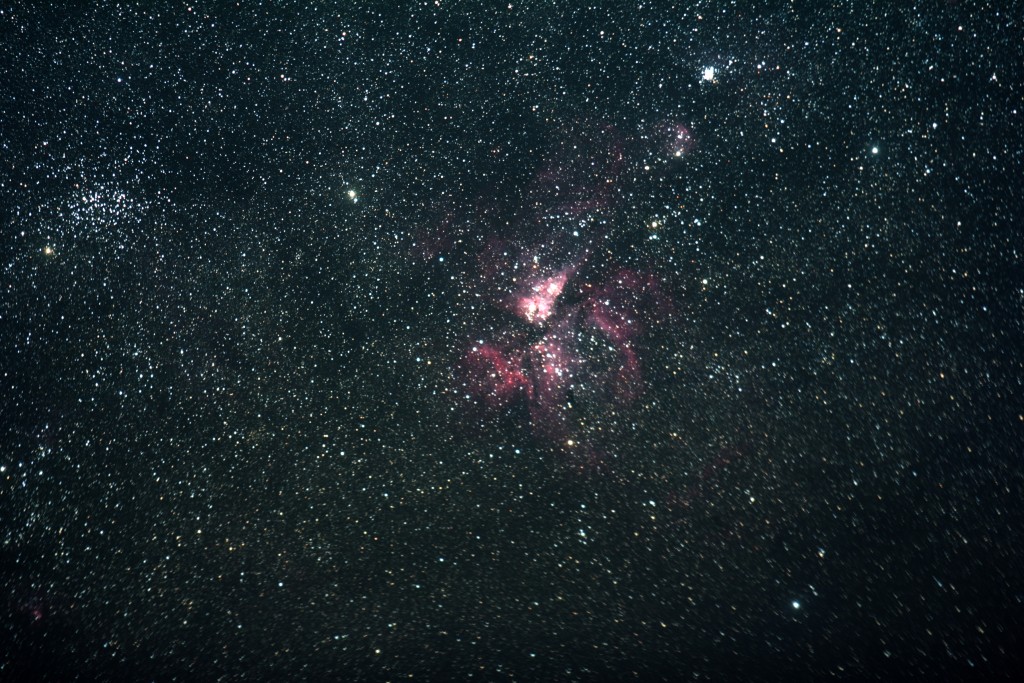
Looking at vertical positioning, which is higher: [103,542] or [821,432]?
[103,542]

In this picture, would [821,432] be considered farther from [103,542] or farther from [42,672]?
[42,672]

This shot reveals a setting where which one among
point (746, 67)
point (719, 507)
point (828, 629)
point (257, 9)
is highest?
point (257, 9)

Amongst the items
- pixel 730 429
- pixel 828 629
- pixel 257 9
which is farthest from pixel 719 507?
pixel 257 9

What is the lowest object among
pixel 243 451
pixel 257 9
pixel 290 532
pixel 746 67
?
pixel 290 532

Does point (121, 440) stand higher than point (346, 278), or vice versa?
point (346, 278)

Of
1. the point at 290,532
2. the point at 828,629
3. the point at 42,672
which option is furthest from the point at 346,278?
the point at 828,629

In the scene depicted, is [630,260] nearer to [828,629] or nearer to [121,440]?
[828,629]
